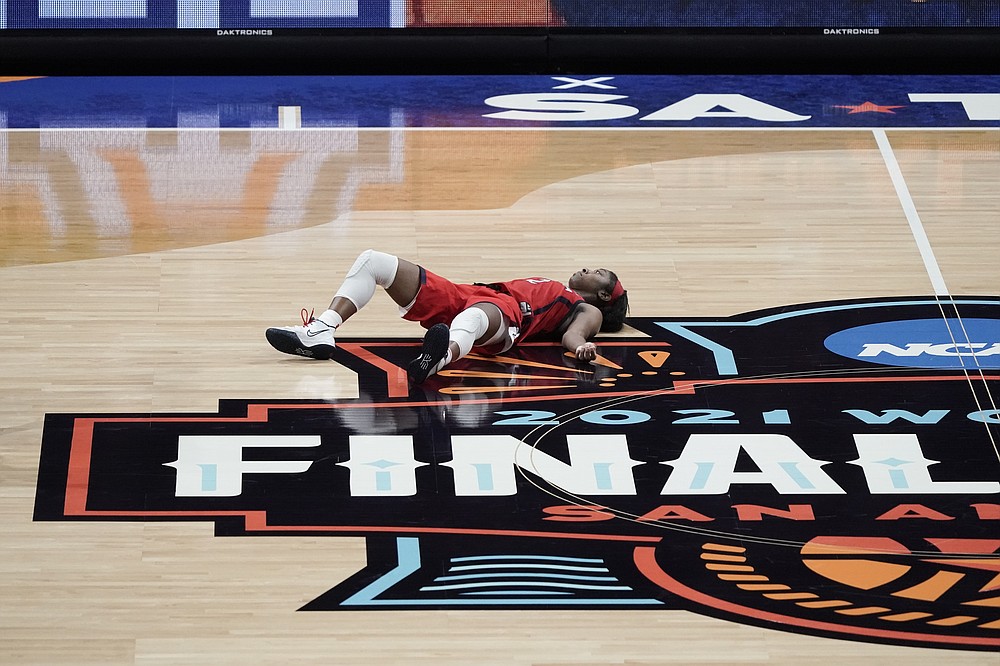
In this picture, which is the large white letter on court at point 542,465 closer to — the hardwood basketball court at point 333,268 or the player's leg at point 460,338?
the player's leg at point 460,338

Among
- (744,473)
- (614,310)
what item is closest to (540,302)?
(614,310)

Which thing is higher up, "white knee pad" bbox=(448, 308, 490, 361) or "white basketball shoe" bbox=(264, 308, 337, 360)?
"white knee pad" bbox=(448, 308, 490, 361)

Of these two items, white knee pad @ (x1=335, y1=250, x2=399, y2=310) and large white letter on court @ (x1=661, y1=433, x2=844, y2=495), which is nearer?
large white letter on court @ (x1=661, y1=433, x2=844, y2=495)

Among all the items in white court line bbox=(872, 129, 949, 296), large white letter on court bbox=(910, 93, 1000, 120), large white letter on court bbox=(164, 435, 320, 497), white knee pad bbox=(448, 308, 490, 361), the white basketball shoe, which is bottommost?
large white letter on court bbox=(164, 435, 320, 497)

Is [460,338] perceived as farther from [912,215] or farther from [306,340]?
[912,215]

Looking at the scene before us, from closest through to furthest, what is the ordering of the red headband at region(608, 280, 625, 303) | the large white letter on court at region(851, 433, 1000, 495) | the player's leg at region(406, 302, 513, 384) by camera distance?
the large white letter on court at region(851, 433, 1000, 495)
the player's leg at region(406, 302, 513, 384)
the red headband at region(608, 280, 625, 303)

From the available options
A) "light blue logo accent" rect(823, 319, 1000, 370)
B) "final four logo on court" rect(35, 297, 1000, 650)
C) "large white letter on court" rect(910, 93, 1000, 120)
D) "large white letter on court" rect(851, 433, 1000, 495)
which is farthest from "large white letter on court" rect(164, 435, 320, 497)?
"large white letter on court" rect(910, 93, 1000, 120)

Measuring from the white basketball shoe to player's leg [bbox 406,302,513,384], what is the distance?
0.34m

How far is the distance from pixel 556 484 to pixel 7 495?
1.68 m

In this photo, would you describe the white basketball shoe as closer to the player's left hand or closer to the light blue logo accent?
the player's left hand

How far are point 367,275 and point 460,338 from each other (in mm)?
461

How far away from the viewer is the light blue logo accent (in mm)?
6016

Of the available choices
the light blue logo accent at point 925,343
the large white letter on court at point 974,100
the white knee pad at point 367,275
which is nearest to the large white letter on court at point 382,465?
the white knee pad at point 367,275

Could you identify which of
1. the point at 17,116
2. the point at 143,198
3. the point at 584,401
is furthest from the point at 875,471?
the point at 17,116
